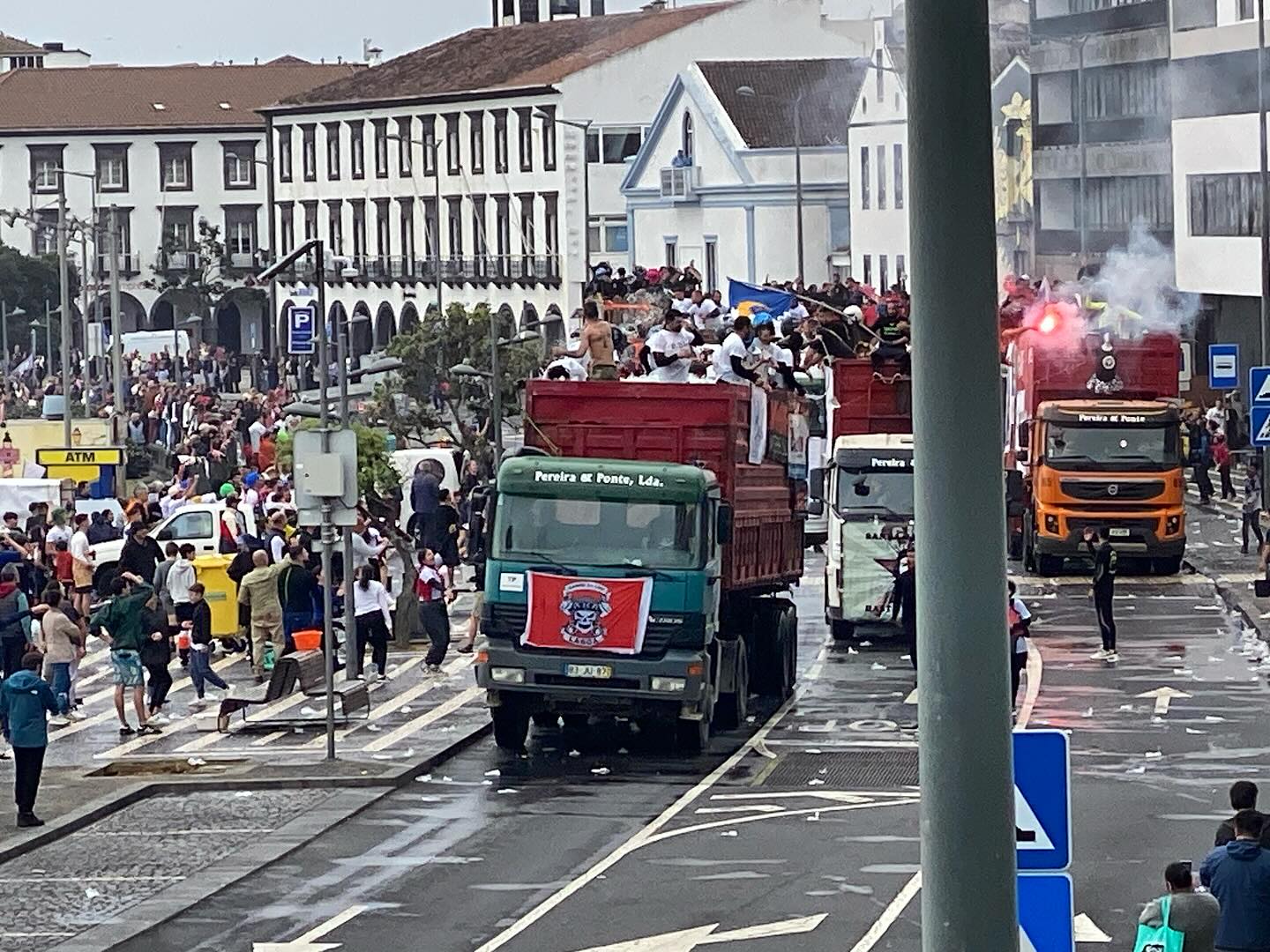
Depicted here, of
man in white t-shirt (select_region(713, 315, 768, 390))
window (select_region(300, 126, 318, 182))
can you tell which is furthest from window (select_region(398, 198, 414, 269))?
man in white t-shirt (select_region(713, 315, 768, 390))

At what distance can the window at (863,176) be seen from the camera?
8612 cm

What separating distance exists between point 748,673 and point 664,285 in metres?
19.2

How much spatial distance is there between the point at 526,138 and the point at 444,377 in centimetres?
3552

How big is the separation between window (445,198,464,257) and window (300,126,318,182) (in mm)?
11701

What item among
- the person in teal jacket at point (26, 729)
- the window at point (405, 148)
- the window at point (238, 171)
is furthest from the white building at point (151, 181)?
the person in teal jacket at point (26, 729)

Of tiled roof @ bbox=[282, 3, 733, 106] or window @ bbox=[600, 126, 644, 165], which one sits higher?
tiled roof @ bbox=[282, 3, 733, 106]

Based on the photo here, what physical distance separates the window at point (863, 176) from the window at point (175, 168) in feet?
149

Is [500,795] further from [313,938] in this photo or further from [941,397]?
[941,397]

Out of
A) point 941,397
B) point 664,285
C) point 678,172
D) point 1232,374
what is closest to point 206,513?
point 664,285

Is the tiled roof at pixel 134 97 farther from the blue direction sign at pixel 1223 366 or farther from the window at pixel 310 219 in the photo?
the blue direction sign at pixel 1223 366

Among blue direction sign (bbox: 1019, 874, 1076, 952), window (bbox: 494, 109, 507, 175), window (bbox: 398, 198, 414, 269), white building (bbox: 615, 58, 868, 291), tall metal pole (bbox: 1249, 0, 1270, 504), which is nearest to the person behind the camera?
blue direction sign (bbox: 1019, 874, 1076, 952)

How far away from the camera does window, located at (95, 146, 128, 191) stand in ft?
402

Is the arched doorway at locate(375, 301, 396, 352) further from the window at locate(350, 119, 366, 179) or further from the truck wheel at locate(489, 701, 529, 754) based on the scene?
the truck wheel at locate(489, 701, 529, 754)

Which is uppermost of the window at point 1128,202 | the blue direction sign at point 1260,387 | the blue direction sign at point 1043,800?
the window at point 1128,202
